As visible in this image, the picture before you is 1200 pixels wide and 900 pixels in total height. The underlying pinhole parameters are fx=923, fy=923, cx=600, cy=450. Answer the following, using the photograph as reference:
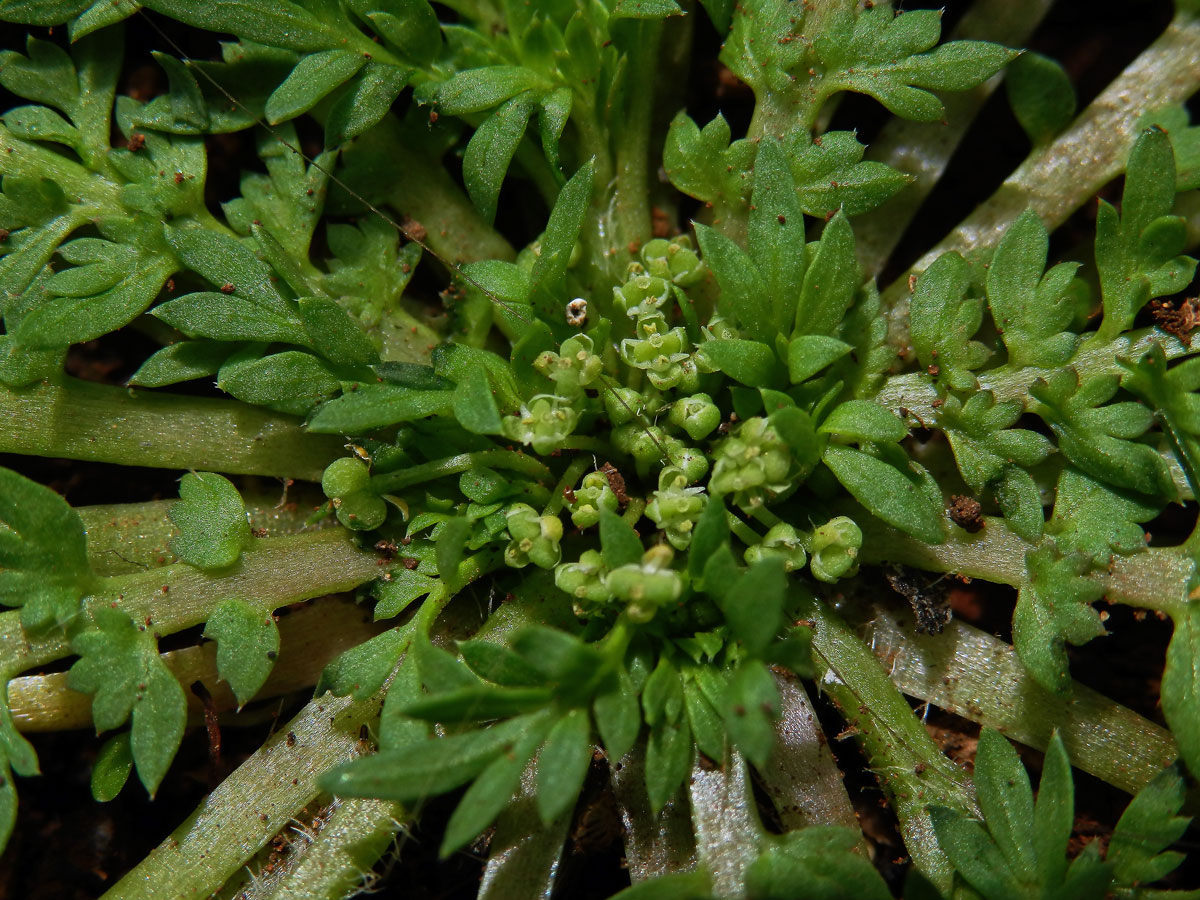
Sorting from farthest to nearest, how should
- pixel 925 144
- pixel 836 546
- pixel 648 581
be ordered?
pixel 925 144
pixel 836 546
pixel 648 581

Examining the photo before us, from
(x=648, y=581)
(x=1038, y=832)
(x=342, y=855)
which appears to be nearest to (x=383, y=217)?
(x=648, y=581)

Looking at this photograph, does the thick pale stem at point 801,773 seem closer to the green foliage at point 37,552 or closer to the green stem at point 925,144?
the green stem at point 925,144

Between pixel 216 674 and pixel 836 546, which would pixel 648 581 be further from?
pixel 216 674

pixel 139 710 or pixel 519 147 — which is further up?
pixel 519 147

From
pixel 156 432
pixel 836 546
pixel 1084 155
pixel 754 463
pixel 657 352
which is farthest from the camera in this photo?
pixel 1084 155

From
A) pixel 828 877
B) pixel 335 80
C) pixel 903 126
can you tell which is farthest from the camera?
pixel 903 126

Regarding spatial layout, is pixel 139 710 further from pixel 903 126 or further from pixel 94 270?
pixel 903 126

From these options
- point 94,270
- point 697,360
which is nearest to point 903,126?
point 697,360

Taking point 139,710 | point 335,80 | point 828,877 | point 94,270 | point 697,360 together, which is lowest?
point 139,710
